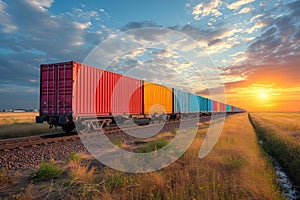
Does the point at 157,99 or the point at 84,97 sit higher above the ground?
the point at 157,99

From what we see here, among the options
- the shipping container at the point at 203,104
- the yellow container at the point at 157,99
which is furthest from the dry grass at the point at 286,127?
the yellow container at the point at 157,99

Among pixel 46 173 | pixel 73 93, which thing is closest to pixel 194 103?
Result: pixel 73 93

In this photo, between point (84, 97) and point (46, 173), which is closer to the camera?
point (46, 173)

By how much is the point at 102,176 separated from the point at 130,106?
40.8ft

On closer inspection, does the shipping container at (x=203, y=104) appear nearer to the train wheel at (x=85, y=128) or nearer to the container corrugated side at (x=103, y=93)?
the container corrugated side at (x=103, y=93)

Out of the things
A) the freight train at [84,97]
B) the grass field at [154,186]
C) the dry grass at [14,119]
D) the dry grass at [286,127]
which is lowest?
the dry grass at [286,127]

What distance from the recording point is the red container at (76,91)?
13188mm

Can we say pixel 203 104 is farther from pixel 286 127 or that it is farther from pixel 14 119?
pixel 14 119

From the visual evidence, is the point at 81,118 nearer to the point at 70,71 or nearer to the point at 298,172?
the point at 70,71

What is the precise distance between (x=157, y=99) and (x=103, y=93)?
9.80 meters

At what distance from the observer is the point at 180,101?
103 ft

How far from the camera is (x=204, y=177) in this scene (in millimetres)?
6305

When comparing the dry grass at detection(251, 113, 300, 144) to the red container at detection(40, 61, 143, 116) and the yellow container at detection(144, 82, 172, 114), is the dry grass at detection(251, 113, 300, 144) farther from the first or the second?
the red container at detection(40, 61, 143, 116)

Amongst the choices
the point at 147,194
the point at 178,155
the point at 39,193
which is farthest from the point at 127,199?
the point at 178,155
